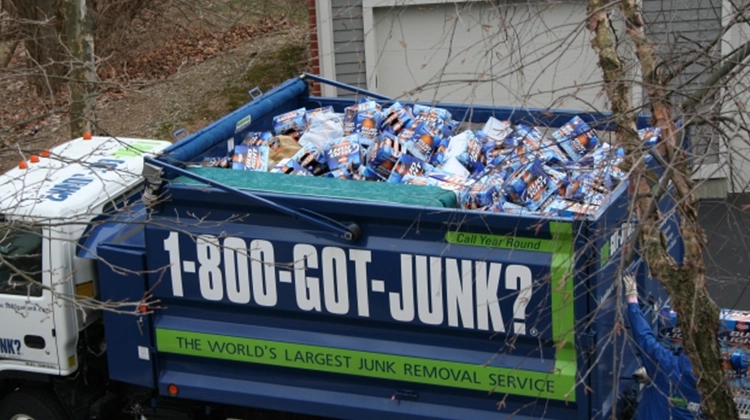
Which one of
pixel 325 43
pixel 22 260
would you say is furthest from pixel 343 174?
pixel 325 43

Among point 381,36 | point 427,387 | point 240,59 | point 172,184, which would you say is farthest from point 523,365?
point 240,59

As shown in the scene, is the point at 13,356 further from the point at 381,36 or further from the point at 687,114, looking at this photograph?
the point at 381,36

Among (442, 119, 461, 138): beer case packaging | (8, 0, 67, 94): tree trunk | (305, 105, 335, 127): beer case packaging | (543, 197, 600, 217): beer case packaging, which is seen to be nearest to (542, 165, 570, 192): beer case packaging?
(543, 197, 600, 217): beer case packaging

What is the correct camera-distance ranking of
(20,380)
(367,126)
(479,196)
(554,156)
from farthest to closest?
(367,126)
(20,380)
(554,156)
(479,196)

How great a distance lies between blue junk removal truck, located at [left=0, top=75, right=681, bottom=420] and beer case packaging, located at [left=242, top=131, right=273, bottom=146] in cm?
73

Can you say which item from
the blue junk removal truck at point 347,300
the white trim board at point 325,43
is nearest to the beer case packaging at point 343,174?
the blue junk removal truck at point 347,300

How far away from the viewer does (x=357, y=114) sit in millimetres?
6992

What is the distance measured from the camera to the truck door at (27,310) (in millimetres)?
6027

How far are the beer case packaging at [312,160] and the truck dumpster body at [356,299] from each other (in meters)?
0.75

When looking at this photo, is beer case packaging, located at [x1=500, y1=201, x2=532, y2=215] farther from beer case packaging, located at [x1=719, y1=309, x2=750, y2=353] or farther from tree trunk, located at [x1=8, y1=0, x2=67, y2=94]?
tree trunk, located at [x1=8, y1=0, x2=67, y2=94]

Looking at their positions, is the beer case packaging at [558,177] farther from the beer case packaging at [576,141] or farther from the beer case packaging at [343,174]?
the beer case packaging at [343,174]

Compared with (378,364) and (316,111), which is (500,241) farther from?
(316,111)

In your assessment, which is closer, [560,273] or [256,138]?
[560,273]

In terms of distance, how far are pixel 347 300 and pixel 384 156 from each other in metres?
1.36
